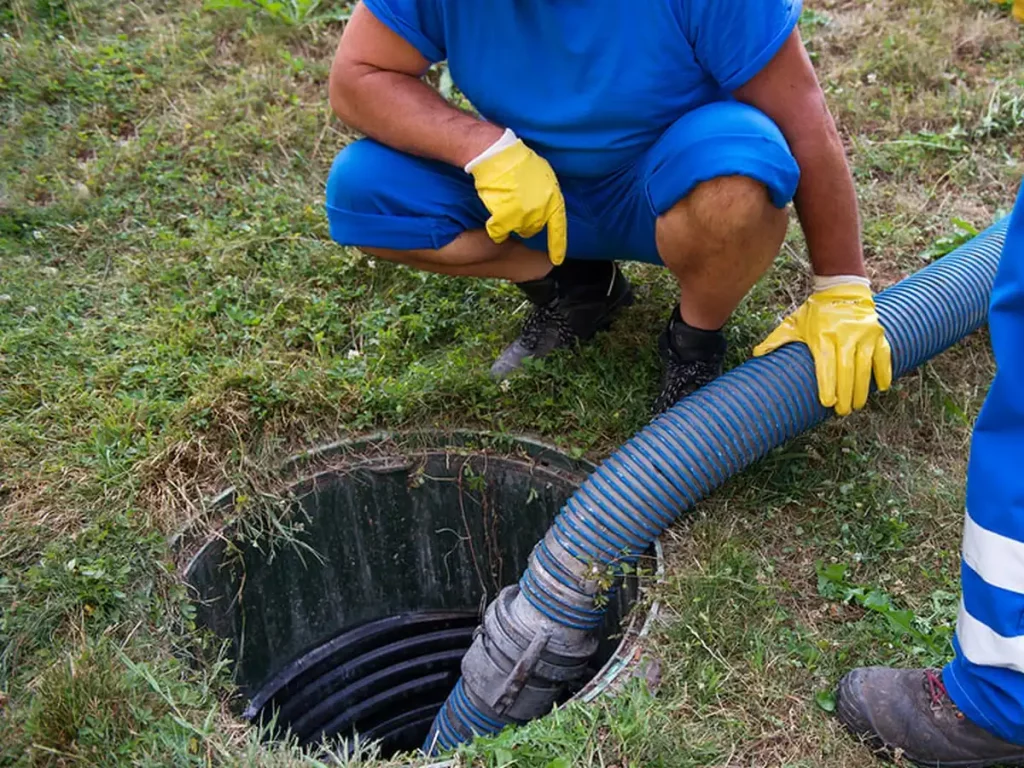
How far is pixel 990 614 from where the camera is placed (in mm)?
1594

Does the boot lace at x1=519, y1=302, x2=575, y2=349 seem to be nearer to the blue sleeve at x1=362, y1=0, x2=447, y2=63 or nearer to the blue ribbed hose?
the blue ribbed hose

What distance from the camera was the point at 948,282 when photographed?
104 inches

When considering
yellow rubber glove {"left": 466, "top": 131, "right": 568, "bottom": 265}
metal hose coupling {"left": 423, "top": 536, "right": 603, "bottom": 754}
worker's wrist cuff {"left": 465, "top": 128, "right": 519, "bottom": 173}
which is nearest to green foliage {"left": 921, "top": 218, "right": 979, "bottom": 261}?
yellow rubber glove {"left": 466, "top": 131, "right": 568, "bottom": 265}

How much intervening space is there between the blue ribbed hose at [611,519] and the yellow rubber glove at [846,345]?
39mm

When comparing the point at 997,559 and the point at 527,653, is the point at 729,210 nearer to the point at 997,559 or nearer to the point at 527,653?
the point at 997,559

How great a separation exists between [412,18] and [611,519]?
1244 mm

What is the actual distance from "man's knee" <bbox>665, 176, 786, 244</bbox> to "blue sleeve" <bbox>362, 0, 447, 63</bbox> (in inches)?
27.7

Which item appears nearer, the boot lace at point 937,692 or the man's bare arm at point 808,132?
the boot lace at point 937,692

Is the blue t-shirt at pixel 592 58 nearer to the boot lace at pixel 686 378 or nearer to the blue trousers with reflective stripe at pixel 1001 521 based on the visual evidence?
the boot lace at pixel 686 378

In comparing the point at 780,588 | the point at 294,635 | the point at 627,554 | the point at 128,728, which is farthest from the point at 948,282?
the point at 128,728

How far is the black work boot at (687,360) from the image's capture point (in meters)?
2.52

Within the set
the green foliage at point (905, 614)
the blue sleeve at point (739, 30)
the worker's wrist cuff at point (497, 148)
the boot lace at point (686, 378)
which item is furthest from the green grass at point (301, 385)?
the blue sleeve at point (739, 30)

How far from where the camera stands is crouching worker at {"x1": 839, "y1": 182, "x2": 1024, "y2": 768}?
1521 millimetres

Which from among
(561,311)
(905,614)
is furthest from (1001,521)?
(561,311)
